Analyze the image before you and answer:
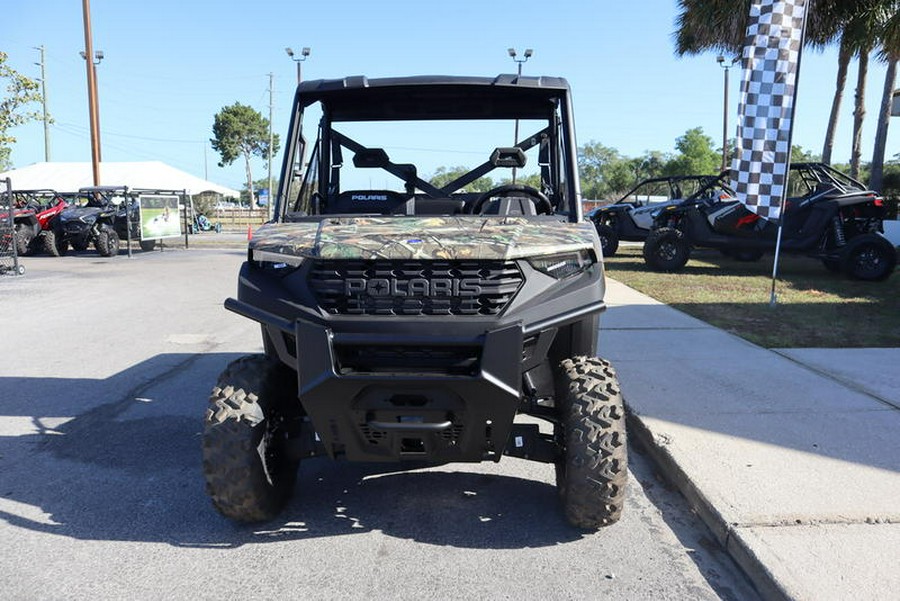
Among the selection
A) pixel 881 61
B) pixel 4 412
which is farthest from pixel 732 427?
pixel 881 61

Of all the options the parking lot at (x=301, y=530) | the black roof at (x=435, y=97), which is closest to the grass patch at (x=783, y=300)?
the parking lot at (x=301, y=530)

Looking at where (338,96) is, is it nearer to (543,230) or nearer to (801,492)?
(543,230)

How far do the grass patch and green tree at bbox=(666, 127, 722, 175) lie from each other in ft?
148

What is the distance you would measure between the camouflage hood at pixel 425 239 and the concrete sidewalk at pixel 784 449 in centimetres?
153

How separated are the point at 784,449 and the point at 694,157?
60.3m

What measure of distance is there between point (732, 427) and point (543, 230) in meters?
2.21

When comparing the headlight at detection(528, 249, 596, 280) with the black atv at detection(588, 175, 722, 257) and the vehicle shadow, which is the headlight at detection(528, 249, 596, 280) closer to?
the vehicle shadow

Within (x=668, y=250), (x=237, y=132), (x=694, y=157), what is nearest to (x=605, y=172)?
(x=694, y=157)

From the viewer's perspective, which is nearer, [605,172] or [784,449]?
[784,449]

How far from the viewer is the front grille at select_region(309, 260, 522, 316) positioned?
2844 mm

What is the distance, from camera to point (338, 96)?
3.99 metres

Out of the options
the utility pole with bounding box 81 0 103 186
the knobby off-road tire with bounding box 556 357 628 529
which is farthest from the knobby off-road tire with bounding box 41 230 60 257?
the knobby off-road tire with bounding box 556 357 628 529

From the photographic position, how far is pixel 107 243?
738 inches

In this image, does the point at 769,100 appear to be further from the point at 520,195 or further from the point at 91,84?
the point at 91,84
